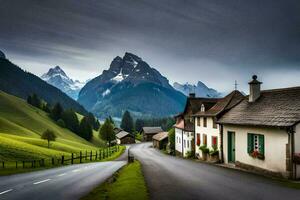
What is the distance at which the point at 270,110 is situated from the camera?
25938mm

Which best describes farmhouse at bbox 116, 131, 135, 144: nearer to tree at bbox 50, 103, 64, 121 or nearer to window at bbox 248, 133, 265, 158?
tree at bbox 50, 103, 64, 121

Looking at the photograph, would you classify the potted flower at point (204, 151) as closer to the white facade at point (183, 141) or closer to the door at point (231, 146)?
the door at point (231, 146)

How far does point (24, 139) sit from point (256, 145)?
184 feet

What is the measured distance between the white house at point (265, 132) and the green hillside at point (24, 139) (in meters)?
29.7

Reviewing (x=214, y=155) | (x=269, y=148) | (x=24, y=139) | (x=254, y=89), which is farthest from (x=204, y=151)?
(x=24, y=139)

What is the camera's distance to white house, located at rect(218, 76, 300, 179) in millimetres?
21484

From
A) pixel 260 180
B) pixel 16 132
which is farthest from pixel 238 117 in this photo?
pixel 16 132

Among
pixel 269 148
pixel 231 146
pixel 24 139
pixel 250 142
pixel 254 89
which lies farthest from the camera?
pixel 24 139

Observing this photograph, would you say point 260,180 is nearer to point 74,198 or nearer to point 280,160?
point 280,160

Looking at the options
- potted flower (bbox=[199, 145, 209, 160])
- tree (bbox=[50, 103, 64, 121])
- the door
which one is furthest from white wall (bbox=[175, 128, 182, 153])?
tree (bbox=[50, 103, 64, 121])

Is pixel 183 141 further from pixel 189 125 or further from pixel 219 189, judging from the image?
pixel 219 189

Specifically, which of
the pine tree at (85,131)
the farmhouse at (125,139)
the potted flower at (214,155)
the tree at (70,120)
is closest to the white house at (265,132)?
the potted flower at (214,155)

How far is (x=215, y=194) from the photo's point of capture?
15383mm

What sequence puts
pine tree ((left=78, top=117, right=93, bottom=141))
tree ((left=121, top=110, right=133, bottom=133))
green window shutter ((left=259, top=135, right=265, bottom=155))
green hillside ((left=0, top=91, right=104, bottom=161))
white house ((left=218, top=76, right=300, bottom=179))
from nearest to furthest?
white house ((left=218, top=76, right=300, bottom=179)), green window shutter ((left=259, top=135, right=265, bottom=155)), green hillside ((left=0, top=91, right=104, bottom=161)), pine tree ((left=78, top=117, right=93, bottom=141)), tree ((left=121, top=110, right=133, bottom=133))
